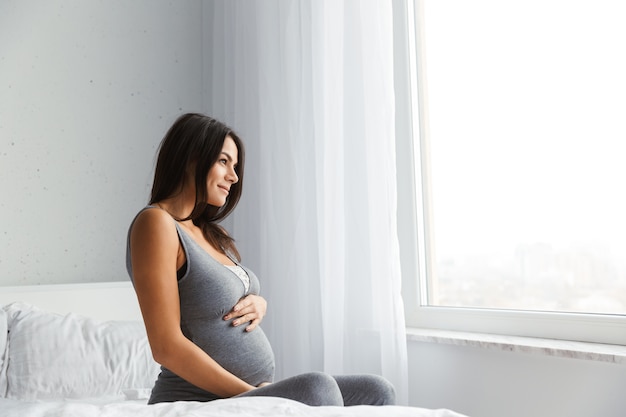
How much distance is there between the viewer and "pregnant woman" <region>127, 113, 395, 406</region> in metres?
1.33

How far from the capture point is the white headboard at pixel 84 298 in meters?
2.18

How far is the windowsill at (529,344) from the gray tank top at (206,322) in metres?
0.66

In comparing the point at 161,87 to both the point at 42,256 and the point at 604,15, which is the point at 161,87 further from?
the point at 604,15

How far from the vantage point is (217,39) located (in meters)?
2.68

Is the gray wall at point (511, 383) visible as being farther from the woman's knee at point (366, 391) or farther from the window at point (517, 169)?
the woman's knee at point (366, 391)

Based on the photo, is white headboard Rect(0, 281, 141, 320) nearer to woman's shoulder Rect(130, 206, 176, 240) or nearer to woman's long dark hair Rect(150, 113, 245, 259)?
woman's long dark hair Rect(150, 113, 245, 259)

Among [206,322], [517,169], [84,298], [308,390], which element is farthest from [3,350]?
[517,169]

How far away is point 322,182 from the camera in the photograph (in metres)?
2.16

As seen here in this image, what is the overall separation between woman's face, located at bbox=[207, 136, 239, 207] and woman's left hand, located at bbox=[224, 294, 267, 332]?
25 centimetres

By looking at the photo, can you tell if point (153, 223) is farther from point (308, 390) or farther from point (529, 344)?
point (529, 344)

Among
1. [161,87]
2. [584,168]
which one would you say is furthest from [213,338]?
[161,87]

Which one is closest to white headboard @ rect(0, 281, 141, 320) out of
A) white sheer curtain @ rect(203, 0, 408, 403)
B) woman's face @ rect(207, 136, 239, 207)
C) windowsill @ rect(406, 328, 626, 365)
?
white sheer curtain @ rect(203, 0, 408, 403)

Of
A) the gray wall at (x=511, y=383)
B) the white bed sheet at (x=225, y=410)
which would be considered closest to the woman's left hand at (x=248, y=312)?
the white bed sheet at (x=225, y=410)

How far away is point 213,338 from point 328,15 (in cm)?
121
